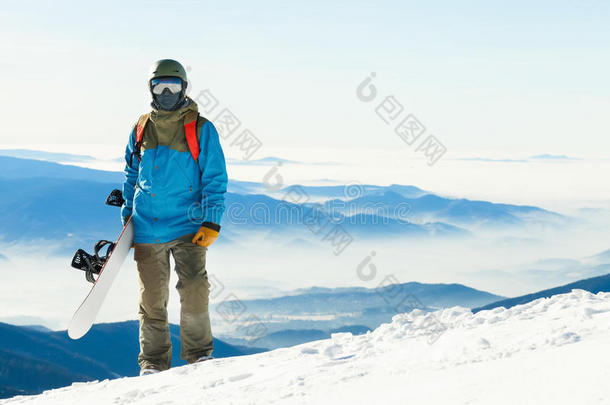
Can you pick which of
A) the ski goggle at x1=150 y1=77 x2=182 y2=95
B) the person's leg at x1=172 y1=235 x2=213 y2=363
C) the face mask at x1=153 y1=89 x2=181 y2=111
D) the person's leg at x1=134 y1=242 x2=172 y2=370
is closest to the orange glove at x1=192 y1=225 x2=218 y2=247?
the person's leg at x1=172 y1=235 x2=213 y2=363

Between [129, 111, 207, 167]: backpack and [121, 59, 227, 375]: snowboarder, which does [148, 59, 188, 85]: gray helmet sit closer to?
[121, 59, 227, 375]: snowboarder

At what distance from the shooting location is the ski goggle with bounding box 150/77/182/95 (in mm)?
5941

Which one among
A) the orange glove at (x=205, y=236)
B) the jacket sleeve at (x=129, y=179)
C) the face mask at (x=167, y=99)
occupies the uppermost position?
the face mask at (x=167, y=99)

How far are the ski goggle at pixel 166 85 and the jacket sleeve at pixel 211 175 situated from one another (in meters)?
0.44

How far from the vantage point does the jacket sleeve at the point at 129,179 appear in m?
6.21

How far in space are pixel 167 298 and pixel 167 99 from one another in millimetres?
1939

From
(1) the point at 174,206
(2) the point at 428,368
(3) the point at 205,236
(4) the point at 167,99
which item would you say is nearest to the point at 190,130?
(4) the point at 167,99

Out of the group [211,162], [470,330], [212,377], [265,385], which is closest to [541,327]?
[470,330]

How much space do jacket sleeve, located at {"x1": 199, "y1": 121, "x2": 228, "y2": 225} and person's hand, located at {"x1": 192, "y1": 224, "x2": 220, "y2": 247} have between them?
0.09 m

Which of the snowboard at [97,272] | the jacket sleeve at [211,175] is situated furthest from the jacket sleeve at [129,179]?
the jacket sleeve at [211,175]

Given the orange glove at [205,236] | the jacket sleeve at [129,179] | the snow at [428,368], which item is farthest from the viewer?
the jacket sleeve at [129,179]

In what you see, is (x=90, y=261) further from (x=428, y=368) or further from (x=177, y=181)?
(x=428, y=368)

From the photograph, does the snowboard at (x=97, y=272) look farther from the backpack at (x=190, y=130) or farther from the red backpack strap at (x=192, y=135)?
the red backpack strap at (x=192, y=135)

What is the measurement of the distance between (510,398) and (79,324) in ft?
13.7
